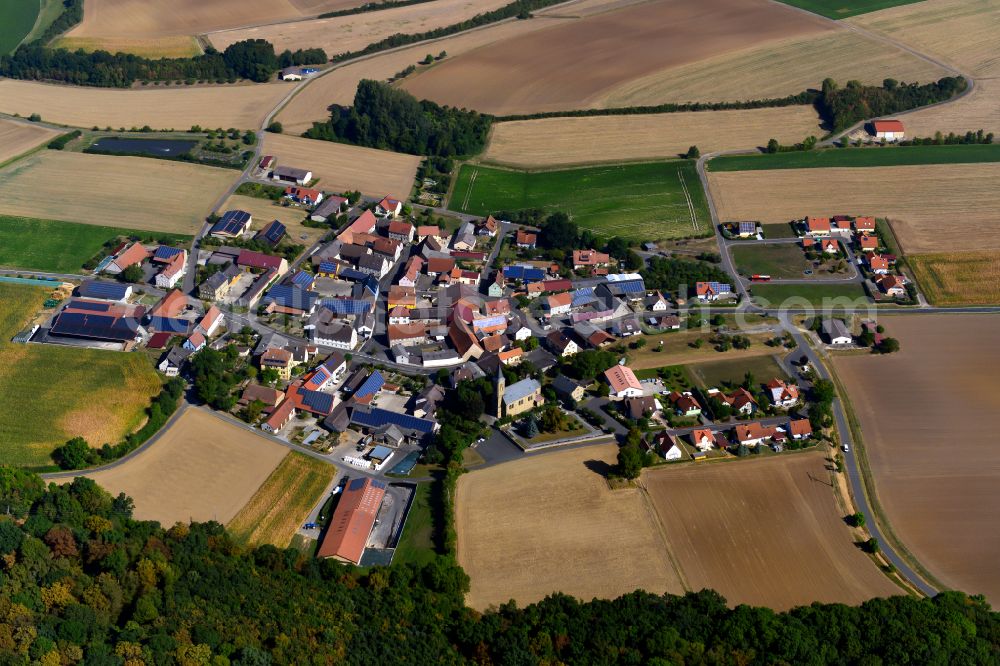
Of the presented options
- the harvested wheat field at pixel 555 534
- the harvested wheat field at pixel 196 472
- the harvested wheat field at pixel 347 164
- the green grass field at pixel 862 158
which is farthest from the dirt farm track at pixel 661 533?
the green grass field at pixel 862 158

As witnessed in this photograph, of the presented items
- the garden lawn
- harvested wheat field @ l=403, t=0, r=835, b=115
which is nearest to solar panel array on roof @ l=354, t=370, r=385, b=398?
the garden lawn

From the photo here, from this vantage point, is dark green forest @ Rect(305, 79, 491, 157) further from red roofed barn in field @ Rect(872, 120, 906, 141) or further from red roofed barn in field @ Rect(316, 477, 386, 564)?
red roofed barn in field @ Rect(316, 477, 386, 564)

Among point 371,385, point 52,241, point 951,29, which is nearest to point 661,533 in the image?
point 371,385

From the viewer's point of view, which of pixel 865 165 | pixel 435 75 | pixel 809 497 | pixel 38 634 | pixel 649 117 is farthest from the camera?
pixel 435 75

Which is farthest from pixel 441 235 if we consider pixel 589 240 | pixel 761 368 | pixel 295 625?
pixel 295 625

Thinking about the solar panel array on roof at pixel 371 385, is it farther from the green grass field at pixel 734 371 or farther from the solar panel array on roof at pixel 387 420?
the green grass field at pixel 734 371

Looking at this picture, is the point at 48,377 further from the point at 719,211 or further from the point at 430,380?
the point at 719,211
